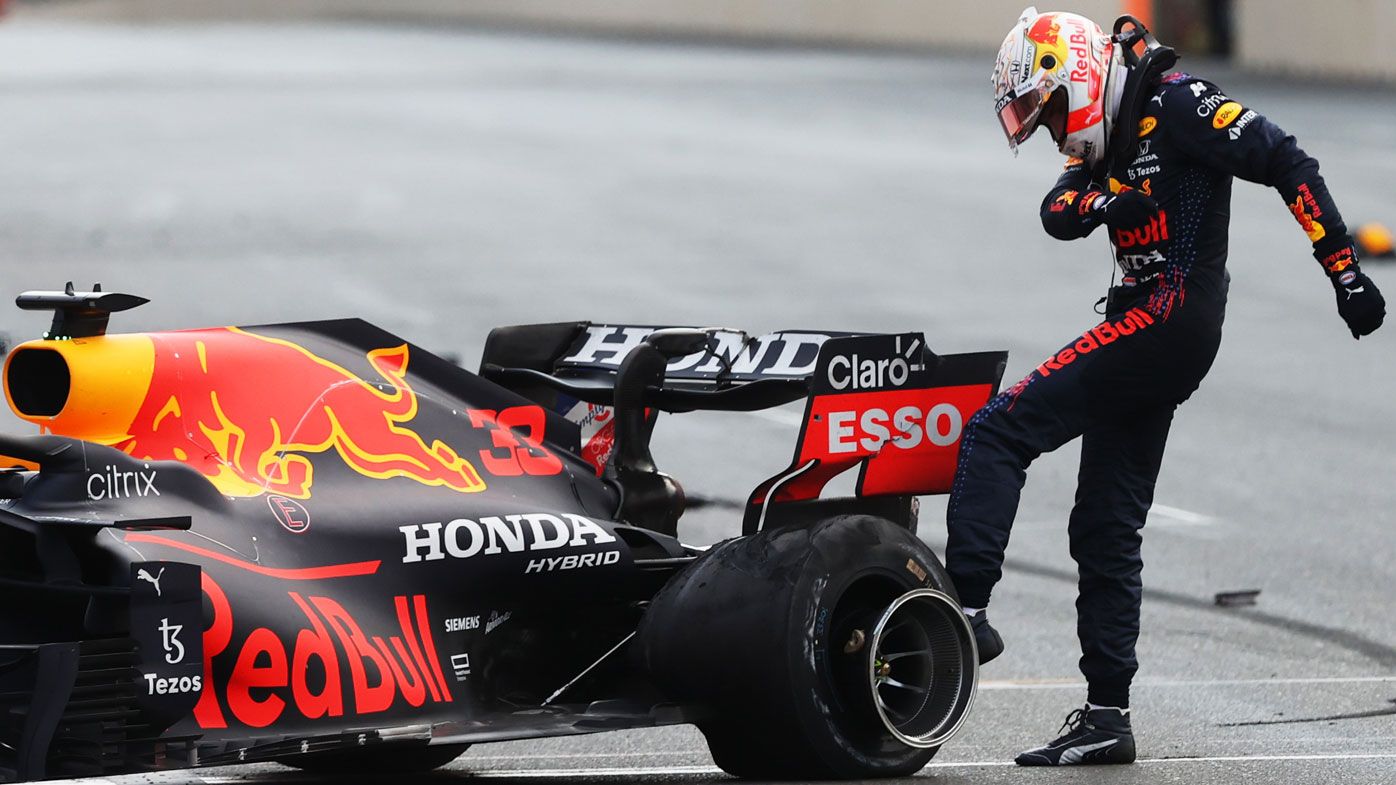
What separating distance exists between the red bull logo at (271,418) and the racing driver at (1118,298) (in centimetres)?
137

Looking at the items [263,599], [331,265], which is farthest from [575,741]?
[331,265]

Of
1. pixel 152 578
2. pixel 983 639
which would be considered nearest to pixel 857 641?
pixel 983 639

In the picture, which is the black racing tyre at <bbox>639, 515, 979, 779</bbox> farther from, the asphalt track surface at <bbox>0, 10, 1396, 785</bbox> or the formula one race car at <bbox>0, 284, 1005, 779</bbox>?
the asphalt track surface at <bbox>0, 10, 1396, 785</bbox>

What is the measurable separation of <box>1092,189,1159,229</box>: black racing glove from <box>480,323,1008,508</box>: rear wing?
1.58ft

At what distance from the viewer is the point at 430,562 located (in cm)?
597

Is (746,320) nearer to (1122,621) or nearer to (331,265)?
(331,265)

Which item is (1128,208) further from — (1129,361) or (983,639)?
(983,639)

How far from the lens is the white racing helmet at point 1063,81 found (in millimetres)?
6684

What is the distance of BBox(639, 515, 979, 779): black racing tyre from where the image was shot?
5.98 meters

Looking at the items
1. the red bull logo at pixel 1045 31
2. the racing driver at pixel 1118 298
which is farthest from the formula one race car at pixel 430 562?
the red bull logo at pixel 1045 31

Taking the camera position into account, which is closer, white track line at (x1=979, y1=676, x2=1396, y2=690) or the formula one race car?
the formula one race car

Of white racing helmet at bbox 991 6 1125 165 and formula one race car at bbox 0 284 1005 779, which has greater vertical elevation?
white racing helmet at bbox 991 6 1125 165

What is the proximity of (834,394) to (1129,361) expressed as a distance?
31.1 inches

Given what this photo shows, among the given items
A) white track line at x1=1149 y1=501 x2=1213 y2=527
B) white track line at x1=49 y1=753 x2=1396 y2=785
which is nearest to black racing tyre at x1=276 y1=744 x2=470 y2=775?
white track line at x1=49 y1=753 x2=1396 y2=785
